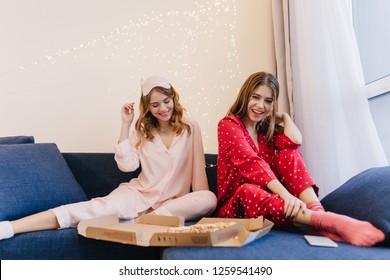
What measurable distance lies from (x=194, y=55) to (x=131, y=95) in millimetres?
394

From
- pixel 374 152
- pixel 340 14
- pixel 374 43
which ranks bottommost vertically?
pixel 374 152

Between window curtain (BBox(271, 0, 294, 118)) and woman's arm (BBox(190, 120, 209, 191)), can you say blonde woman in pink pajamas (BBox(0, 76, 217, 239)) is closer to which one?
woman's arm (BBox(190, 120, 209, 191))

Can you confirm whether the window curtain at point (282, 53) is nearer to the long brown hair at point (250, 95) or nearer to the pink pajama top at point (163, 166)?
the long brown hair at point (250, 95)

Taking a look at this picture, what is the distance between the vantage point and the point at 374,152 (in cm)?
139

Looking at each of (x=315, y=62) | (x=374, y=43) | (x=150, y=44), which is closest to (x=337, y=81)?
(x=315, y=62)

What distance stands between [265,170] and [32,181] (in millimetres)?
841

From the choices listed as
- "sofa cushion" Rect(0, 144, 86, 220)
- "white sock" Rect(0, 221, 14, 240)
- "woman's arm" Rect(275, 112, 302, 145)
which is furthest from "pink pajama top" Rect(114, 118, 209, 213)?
"white sock" Rect(0, 221, 14, 240)

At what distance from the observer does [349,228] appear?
962 millimetres

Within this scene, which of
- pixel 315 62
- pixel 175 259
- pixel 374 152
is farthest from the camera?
pixel 315 62

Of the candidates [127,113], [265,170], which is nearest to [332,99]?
[265,170]

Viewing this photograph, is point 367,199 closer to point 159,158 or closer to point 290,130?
point 290,130

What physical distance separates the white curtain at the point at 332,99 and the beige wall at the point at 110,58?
358 millimetres

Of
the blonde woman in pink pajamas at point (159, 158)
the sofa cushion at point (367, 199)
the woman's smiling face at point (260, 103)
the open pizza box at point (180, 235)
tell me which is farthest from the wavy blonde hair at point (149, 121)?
the sofa cushion at point (367, 199)

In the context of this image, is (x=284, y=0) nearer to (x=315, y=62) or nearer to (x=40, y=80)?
(x=315, y=62)
